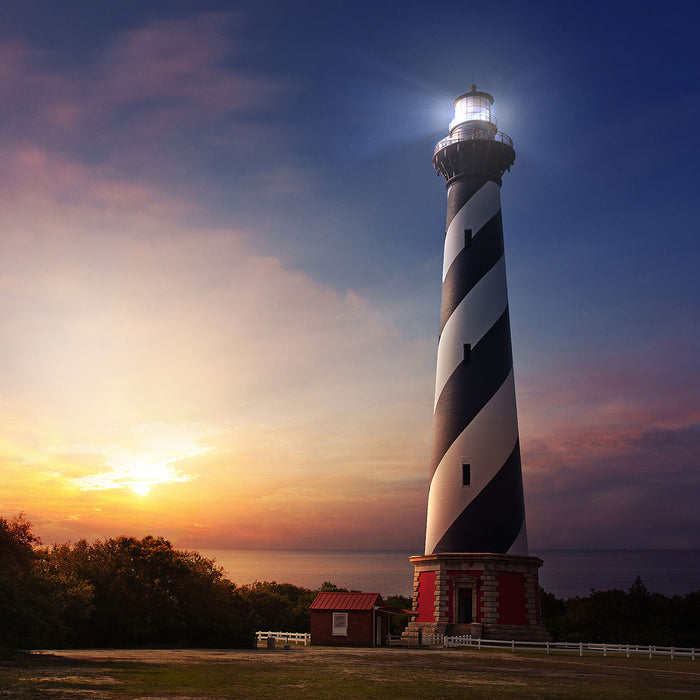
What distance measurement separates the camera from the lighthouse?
30.1m

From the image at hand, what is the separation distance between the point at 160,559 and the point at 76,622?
4.57 meters

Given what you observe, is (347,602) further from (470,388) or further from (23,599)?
(23,599)

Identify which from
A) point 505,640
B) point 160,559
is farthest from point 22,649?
point 505,640

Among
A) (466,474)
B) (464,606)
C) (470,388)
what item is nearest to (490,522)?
(466,474)

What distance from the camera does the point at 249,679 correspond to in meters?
14.1

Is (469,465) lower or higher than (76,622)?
higher

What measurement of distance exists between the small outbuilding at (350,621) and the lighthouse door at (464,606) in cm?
325

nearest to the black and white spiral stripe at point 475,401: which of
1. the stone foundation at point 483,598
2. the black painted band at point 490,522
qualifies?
the black painted band at point 490,522

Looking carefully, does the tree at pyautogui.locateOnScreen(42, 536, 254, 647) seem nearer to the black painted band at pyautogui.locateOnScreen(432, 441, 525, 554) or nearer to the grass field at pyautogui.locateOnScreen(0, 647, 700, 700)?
the grass field at pyautogui.locateOnScreen(0, 647, 700, 700)

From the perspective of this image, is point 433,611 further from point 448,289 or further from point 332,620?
point 448,289

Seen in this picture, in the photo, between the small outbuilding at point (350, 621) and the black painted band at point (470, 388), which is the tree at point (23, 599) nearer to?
the small outbuilding at point (350, 621)

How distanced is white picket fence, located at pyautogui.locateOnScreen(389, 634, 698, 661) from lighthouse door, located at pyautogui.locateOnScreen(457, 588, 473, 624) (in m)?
1.00

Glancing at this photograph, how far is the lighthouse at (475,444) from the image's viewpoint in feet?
98.6

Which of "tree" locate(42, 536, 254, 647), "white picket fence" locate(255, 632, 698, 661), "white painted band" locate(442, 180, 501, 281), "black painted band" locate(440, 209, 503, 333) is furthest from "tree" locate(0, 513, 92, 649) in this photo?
"white painted band" locate(442, 180, 501, 281)
